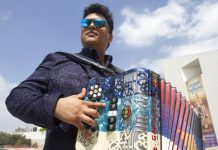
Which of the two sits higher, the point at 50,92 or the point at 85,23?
the point at 85,23

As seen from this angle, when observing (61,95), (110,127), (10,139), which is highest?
(10,139)

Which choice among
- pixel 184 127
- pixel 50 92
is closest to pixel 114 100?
pixel 50 92

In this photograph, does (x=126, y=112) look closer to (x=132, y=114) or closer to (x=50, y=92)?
(x=132, y=114)

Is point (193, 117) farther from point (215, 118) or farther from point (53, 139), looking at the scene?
point (215, 118)

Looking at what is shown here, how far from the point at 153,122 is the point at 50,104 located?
365 mm

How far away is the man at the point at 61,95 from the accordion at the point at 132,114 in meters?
0.04

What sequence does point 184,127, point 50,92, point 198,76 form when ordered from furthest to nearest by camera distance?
point 198,76 → point 184,127 → point 50,92

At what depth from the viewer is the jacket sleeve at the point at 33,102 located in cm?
112

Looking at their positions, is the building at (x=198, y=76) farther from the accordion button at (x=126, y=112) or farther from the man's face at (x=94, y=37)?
the accordion button at (x=126, y=112)

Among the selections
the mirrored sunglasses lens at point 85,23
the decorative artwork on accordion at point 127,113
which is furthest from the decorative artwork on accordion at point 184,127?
the mirrored sunglasses lens at point 85,23

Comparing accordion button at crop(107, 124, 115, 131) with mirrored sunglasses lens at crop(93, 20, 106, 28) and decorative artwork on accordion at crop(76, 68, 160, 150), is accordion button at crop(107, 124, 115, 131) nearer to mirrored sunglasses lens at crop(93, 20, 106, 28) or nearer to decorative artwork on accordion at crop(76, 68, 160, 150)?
decorative artwork on accordion at crop(76, 68, 160, 150)

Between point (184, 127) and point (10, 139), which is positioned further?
point (10, 139)

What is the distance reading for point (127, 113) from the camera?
1.08 meters

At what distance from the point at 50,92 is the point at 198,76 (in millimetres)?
23491
